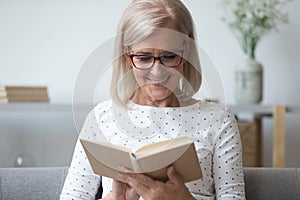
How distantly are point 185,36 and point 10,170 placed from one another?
1.86ft

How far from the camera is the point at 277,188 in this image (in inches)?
53.6

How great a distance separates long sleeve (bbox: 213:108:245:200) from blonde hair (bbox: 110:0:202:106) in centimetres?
13

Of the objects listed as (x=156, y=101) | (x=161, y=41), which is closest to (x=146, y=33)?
(x=161, y=41)

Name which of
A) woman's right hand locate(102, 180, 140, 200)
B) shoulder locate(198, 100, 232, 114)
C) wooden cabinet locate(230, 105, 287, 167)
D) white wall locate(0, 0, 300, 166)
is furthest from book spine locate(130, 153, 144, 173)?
white wall locate(0, 0, 300, 166)

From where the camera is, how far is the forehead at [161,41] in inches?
45.1

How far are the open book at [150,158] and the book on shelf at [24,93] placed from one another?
121cm

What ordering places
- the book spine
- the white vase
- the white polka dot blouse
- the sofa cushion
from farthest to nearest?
the white vase
the sofa cushion
the white polka dot blouse
the book spine

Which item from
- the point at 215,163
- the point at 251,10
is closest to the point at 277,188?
the point at 215,163

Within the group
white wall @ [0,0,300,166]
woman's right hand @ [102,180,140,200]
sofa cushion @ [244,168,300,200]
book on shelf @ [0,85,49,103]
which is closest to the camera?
woman's right hand @ [102,180,140,200]

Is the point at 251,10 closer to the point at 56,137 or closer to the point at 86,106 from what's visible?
the point at 56,137

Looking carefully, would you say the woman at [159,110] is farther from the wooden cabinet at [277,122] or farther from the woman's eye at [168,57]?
the wooden cabinet at [277,122]

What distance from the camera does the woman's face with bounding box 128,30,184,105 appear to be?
1.14m

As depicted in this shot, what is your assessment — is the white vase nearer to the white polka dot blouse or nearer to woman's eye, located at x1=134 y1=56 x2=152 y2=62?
the white polka dot blouse

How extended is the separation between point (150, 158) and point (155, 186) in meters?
0.13
